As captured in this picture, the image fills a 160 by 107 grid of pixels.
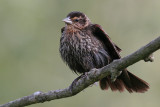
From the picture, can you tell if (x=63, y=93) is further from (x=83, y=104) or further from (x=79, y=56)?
(x=83, y=104)

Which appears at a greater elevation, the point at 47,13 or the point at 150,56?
the point at 47,13

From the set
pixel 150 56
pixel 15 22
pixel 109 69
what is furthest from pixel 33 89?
pixel 150 56

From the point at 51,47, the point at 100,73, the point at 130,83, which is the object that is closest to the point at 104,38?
the point at 130,83

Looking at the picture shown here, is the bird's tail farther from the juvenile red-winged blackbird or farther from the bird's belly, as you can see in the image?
the bird's belly

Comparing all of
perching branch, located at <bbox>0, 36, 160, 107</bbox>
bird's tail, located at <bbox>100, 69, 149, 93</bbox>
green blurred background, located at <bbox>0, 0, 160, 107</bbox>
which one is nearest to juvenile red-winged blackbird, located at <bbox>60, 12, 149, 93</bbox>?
bird's tail, located at <bbox>100, 69, 149, 93</bbox>

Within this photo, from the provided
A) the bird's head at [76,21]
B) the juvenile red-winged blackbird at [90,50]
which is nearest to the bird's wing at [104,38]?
the juvenile red-winged blackbird at [90,50]

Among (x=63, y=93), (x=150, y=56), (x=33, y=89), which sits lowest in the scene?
(x=150, y=56)

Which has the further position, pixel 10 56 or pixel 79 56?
pixel 10 56
